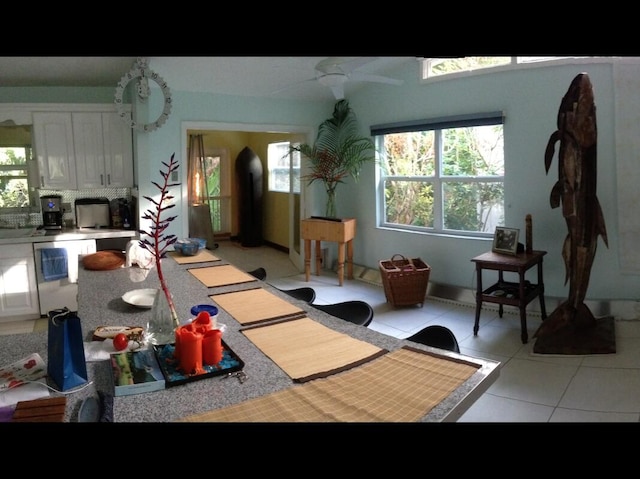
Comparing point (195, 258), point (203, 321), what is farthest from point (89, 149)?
point (203, 321)

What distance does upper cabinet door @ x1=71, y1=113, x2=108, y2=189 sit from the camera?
4793 mm

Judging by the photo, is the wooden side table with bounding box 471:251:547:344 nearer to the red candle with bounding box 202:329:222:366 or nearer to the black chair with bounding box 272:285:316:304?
the black chair with bounding box 272:285:316:304

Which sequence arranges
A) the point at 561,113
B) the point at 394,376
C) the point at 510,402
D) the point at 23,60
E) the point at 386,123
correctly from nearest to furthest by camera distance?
the point at 394,376 < the point at 510,402 < the point at 561,113 < the point at 23,60 < the point at 386,123

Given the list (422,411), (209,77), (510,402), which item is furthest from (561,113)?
(209,77)

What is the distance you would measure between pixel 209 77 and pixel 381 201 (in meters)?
2.51

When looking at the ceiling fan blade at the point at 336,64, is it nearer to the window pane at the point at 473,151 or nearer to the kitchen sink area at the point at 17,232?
the window pane at the point at 473,151

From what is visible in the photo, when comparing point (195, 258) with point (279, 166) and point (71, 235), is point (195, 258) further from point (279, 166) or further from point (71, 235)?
point (279, 166)

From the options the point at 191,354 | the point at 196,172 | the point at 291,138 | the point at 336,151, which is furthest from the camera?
the point at 196,172

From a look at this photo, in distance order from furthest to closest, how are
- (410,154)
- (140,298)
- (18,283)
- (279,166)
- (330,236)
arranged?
(279,166), (330,236), (410,154), (18,283), (140,298)

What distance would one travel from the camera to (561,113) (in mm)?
3475

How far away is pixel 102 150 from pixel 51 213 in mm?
832

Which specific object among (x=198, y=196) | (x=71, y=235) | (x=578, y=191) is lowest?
(x=71, y=235)

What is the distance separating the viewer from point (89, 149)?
4.84 metres

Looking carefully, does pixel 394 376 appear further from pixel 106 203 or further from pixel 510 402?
pixel 106 203
